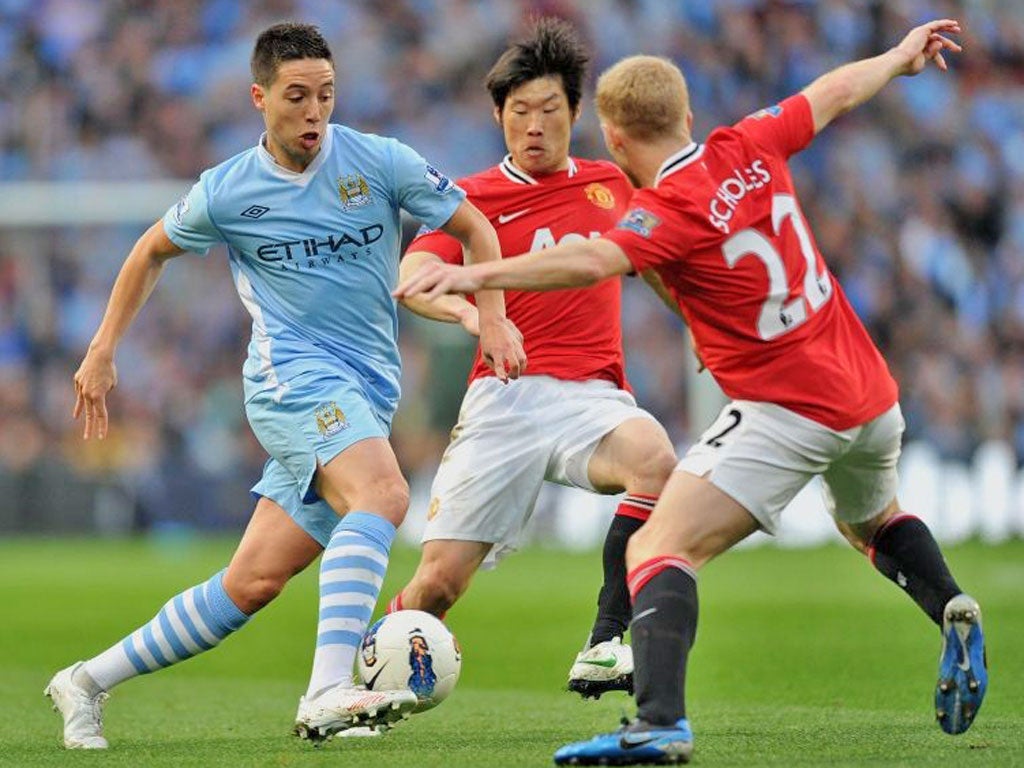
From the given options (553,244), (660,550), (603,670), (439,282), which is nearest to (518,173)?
(553,244)

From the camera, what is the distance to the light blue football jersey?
6801 mm

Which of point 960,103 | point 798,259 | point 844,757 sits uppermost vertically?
point 960,103

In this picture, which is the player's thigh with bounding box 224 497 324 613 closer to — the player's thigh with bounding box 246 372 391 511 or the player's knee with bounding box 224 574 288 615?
the player's knee with bounding box 224 574 288 615

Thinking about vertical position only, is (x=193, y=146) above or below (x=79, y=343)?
above

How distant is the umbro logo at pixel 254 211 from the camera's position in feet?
22.3

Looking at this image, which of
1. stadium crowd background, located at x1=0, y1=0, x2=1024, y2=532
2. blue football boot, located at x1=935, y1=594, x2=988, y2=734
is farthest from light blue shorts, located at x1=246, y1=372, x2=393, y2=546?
stadium crowd background, located at x1=0, y1=0, x2=1024, y2=532

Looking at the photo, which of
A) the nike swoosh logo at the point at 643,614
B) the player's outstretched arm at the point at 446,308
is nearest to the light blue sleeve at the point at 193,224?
the player's outstretched arm at the point at 446,308

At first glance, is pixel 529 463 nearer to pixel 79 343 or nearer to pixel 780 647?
pixel 780 647

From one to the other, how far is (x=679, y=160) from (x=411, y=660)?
6.20ft

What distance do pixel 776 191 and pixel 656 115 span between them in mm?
437

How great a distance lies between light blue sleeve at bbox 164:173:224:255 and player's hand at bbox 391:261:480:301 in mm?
1511

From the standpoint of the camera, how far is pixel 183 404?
2228 cm

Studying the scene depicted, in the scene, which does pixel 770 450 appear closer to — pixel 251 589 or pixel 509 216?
pixel 251 589

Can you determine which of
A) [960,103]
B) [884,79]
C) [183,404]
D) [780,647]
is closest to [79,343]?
[183,404]
